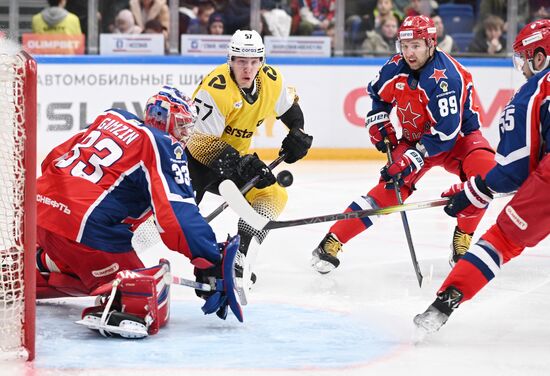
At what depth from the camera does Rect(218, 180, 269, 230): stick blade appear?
3977 millimetres

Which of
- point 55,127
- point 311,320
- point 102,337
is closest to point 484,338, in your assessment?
point 311,320

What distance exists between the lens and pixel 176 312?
371 centimetres

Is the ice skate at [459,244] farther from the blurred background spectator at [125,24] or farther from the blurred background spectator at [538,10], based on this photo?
the blurred background spectator at [538,10]

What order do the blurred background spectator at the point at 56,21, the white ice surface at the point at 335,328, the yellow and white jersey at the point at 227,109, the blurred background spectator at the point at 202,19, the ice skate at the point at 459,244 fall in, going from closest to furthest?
the white ice surface at the point at 335,328 → the yellow and white jersey at the point at 227,109 → the ice skate at the point at 459,244 → the blurred background spectator at the point at 56,21 → the blurred background spectator at the point at 202,19

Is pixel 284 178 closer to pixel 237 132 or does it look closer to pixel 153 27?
pixel 237 132

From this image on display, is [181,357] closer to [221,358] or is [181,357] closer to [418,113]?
[221,358]

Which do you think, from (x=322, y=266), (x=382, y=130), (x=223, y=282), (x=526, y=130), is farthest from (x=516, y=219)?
(x=382, y=130)

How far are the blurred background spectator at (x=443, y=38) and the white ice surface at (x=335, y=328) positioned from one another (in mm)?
3332

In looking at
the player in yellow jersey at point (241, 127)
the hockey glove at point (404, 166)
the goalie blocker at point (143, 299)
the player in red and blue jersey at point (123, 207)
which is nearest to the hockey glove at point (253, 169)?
the player in yellow jersey at point (241, 127)

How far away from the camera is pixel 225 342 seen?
3.32 m

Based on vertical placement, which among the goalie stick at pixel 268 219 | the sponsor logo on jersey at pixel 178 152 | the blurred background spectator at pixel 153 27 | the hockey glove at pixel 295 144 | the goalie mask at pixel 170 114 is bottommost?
the goalie stick at pixel 268 219

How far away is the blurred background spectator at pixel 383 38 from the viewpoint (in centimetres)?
811

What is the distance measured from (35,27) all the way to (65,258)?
4.45 meters

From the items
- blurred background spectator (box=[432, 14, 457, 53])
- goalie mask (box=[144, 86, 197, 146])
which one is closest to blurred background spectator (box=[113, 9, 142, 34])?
blurred background spectator (box=[432, 14, 457, 53])
